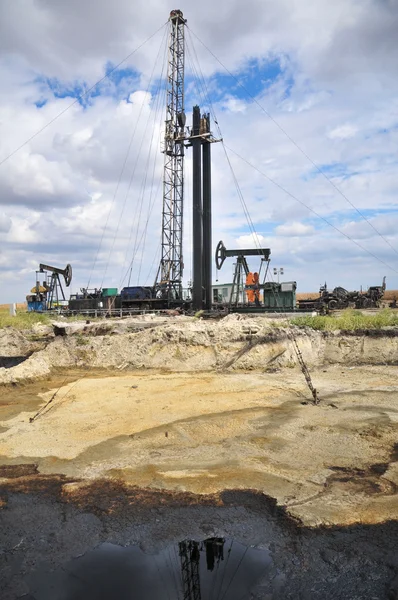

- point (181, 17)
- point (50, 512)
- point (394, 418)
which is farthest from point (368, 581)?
point (181, 17)

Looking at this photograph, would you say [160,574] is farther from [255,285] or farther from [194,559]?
[255,285]

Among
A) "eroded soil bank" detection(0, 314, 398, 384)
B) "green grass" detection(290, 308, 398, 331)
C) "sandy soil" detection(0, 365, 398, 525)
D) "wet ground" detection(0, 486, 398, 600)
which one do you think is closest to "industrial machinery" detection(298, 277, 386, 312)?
"green grass" detection(290, 308, 398, 331)

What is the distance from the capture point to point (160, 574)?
12.9ft

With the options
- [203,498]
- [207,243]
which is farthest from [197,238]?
[203,498]

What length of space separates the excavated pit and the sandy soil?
26 mm

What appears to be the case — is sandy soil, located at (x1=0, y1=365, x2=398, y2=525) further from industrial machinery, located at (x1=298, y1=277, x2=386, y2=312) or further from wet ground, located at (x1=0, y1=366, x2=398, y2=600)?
industrial machinery, located at (x1=298, y1=277, x2=386, y2=312)

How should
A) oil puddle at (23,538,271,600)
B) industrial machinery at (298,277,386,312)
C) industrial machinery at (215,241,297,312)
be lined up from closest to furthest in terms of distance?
oil puddle at (23,538,271,600)
industrial machinery at (215,241,297,312)
industrial machinery at (298,277,386,312)

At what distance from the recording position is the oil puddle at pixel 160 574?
3.68m

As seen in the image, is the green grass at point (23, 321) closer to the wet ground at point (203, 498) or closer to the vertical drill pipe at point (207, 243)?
the wet ground at point (203, 498)

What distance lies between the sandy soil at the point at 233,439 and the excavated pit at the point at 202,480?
26 millimetres

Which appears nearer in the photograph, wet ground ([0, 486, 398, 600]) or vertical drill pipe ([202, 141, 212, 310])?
wet ground ([0, 486, 398, 600])

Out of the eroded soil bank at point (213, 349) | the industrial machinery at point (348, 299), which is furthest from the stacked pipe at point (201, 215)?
the eroded soil bank at point (213, 349)

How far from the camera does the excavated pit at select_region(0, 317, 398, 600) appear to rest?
3.92 m

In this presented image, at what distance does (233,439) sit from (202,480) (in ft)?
5.54
